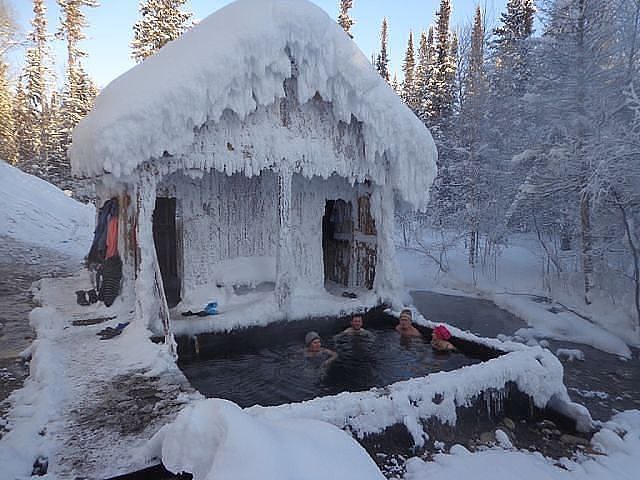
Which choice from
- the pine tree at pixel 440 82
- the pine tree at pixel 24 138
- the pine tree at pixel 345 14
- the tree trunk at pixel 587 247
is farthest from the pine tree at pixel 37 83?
the tree trunk at pixel 587 247

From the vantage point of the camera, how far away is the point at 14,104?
27.7 metres

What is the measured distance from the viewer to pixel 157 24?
1029 inches

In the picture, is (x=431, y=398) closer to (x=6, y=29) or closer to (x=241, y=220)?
(x=241, y=220)

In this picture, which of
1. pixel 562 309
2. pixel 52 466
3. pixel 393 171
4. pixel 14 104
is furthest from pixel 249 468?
pixel 14 104

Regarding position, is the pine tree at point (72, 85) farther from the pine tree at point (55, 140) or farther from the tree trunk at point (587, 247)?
the tree trunk at point (587, 247)

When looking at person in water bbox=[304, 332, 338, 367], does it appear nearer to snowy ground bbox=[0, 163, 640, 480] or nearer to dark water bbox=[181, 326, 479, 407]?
dark water bbox=[181, 326, 479, 407]

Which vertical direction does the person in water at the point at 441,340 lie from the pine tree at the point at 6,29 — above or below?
below

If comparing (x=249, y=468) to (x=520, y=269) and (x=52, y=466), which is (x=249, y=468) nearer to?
(x=52, y=466)

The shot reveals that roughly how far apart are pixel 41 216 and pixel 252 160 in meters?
16.0

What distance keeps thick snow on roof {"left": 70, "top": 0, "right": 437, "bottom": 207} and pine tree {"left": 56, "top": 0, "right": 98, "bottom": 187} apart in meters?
23.1

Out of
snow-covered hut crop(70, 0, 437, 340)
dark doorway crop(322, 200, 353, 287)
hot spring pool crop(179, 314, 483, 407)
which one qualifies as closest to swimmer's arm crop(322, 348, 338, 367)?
hot spring pool crop(179, 314, 483, 407)

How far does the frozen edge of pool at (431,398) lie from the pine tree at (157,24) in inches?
1063

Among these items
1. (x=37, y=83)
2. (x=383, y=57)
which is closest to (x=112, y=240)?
(x=37, y=83)

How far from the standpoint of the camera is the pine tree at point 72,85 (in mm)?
28297
